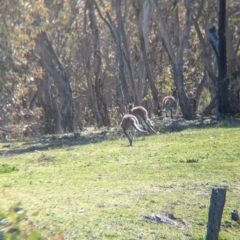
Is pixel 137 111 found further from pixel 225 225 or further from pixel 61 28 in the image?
pixel 61 28

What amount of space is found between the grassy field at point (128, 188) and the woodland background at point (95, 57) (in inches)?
128

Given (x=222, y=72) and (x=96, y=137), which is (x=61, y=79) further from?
(x=96, y=137)

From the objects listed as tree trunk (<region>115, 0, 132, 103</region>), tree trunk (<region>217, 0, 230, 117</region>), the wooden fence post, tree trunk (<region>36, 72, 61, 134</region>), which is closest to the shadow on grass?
tree trunk (<region>217, 0, 230, 117</region>)

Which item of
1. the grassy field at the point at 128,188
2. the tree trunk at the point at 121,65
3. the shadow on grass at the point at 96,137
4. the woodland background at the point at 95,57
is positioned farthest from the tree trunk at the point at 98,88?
the grassy field at the point at 128,188

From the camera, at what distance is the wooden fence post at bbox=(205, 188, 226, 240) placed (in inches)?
320

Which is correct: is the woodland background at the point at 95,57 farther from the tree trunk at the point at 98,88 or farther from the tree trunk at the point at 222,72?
the tree trunk at the point at 222,72

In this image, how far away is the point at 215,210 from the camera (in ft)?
26.8

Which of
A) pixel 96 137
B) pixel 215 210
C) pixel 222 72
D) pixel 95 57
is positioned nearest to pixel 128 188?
pixel 215 210

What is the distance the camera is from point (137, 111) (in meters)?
23.5

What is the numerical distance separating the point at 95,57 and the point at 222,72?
13.3 m

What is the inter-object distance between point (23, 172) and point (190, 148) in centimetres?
448

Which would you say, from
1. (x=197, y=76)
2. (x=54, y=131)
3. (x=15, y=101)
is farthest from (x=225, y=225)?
(x=197, y=76)

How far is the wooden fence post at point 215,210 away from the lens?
8.12 metres

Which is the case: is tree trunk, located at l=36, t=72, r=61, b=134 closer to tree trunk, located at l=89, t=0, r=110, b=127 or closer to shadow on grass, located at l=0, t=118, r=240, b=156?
tree trunk, located at l=89, t=0, r=110, b=127
